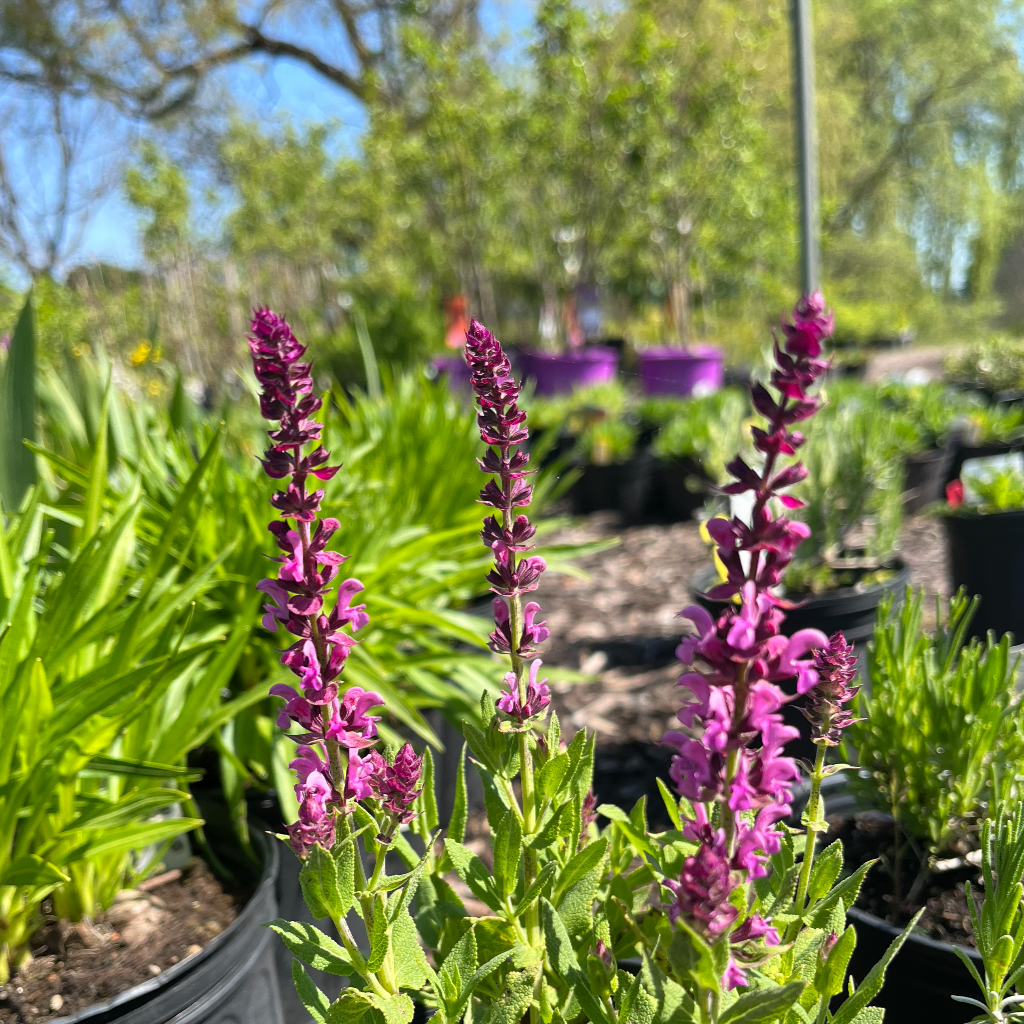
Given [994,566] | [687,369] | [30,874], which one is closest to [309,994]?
[30,874]

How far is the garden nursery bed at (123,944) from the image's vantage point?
118 centimetres

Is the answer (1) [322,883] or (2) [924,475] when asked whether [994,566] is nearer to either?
(2) [924,475]

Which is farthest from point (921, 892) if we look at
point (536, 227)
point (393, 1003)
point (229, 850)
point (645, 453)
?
point (536, 227)

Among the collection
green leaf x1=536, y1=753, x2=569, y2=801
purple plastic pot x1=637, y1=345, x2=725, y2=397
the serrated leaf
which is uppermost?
purple plastic pot x1=637, y1=345, x2=725, y2=397

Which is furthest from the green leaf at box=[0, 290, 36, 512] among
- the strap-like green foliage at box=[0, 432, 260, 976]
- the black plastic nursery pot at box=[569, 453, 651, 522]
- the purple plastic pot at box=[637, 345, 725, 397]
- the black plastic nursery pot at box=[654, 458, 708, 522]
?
the purple plastic pot at box=[637, 345, 725, 397]

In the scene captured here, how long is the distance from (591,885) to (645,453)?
14.5 feet

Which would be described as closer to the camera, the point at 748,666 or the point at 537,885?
the point at 748,666

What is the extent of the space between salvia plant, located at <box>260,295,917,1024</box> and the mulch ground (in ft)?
4.00

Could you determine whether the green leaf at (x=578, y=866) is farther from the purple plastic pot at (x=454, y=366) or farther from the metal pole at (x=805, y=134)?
the purple plastic pot at (x=454, y=366)

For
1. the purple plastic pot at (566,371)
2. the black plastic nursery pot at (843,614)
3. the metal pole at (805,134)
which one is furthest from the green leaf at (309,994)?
the purple plastic pot at (566,371)

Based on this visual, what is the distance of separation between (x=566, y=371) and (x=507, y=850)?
834 cm

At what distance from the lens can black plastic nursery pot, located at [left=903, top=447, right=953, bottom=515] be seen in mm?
4184

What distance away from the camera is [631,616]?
3521mm

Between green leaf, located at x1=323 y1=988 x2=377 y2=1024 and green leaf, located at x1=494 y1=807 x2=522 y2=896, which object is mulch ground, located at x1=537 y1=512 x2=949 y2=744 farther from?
green leaf, located at x1=323 y1=988 x2=377 y2=1024
